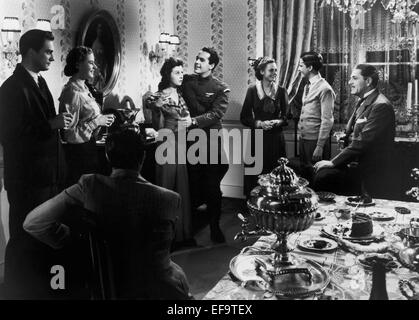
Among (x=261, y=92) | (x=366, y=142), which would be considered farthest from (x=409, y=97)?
(x=261, y=92)

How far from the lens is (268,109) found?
4.21 meters

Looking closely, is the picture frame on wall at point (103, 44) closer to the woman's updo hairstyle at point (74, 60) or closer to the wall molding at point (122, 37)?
the wall molding at point (122, 37)

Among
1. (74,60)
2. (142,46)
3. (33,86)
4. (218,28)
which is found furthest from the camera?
(218,28)

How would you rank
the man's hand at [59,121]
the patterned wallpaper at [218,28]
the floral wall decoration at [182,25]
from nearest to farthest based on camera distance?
the man's hand at [59,121], the patterned wallpaper at [218,28], the floral wall decoration at [182,25]

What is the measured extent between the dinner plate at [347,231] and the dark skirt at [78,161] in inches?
65.0

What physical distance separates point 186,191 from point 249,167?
155cm

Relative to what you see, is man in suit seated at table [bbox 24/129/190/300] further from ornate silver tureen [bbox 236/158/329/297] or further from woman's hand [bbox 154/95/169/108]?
woman's hand [bbox 154/95/169/108]

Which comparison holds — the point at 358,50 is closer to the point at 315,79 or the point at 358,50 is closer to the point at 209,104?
the point at 315,79

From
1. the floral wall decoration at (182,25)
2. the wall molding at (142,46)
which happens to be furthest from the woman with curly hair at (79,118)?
the floral wall decoration at (182,25)

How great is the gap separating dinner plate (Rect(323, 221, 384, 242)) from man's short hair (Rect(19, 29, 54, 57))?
6.18ft

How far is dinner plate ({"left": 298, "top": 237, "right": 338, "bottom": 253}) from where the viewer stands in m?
1.60

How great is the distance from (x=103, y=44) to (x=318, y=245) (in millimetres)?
2810

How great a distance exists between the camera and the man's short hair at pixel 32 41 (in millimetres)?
2611

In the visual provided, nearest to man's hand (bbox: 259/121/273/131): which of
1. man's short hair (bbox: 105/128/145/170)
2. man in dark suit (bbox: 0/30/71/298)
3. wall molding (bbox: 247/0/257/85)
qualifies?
wall molding (bbox: 247/0/257/85)
